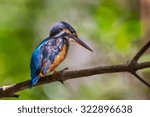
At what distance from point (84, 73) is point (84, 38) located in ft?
0.53

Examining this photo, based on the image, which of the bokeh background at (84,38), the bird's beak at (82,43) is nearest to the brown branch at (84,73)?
the bokeh background at (84,38)

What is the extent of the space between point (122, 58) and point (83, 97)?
6.8 inches

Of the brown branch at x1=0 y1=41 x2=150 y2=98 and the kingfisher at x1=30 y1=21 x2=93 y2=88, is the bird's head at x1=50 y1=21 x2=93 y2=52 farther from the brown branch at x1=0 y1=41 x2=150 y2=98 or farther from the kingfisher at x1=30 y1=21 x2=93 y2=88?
the brown branch at x1=0 y1=41 x2=150 y2=98

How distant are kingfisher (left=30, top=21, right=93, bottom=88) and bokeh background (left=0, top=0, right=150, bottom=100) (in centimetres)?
2

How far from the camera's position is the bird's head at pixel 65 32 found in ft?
4.11

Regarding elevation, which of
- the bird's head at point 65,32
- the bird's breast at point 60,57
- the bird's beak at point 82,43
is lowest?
the bird's breast at point 60,57

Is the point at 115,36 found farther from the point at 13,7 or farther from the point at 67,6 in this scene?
the point at 13,7

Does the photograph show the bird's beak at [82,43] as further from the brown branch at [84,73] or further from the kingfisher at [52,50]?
the brown branch at [84,73]

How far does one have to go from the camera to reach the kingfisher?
123cm

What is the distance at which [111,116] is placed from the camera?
4.22 feet

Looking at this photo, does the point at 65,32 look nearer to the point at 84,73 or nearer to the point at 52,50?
the point at 52,50

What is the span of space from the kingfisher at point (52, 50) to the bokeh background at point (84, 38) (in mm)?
17

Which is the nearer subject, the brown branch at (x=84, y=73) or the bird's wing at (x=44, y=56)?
the brown branch at (x=84, y=73)

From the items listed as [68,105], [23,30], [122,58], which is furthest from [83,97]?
[23,30]
